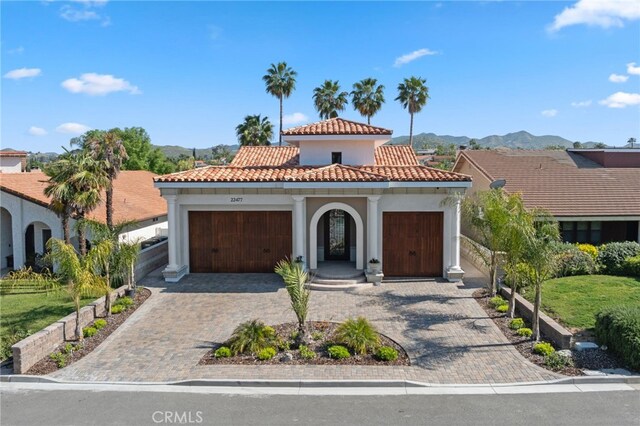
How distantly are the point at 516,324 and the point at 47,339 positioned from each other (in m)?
12.5

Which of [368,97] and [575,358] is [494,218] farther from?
[368,97]

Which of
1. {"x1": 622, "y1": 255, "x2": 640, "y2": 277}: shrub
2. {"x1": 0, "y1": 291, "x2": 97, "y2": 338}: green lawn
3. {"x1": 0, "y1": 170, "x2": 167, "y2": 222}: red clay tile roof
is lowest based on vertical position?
{"x1": 0, "y1": 291, "x2": 97, "y2": 338}: green lawn

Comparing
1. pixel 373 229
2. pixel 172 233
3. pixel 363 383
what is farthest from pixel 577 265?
pixel 172 233

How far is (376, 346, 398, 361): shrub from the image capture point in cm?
1159

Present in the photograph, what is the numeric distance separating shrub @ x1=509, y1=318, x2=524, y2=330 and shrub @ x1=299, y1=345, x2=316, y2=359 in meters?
5.82

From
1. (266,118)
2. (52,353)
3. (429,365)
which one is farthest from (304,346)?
(266,118)

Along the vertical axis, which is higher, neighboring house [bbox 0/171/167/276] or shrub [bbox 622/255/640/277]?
neighboring house [bbox 0/171/167/276]

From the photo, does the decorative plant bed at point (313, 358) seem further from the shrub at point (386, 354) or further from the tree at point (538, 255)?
the tree at point (538, 255)

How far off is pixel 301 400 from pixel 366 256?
1027 cm

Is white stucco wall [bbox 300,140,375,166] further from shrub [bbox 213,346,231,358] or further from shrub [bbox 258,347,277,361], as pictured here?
shrub [bbox 213,346,231,358]

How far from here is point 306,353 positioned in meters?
11.9

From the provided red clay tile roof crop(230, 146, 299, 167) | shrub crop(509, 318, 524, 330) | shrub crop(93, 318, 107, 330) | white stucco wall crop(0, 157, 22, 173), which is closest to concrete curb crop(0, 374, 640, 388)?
shrub crop(509, 318, 524, 330)

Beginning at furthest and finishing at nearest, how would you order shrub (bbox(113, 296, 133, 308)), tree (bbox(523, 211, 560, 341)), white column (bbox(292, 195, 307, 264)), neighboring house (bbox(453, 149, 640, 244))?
neighboring house (bbox(453, 149, 640, 244)) → white column (bbox(292, 195, 307, 264)) → shrub (bbox(113, 296, 133, 308)) → tree (bbox(523, 211, 560, 341))

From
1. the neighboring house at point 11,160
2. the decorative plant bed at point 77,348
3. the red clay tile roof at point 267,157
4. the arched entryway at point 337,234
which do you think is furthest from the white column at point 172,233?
the neighboring house at point 11,160
